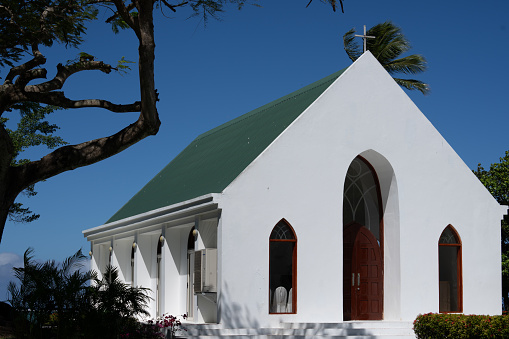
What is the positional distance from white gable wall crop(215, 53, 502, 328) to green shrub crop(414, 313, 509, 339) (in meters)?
1.67

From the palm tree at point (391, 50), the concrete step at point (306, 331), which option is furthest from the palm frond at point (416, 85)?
the concrete step at point (306, 331)

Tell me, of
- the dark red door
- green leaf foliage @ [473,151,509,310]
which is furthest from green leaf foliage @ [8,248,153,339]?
green leaf foliage @ [473,151,509,310]

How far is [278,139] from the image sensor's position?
18500 mm

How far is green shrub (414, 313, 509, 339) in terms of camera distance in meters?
17.1

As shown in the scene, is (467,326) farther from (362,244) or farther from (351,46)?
(351,46)

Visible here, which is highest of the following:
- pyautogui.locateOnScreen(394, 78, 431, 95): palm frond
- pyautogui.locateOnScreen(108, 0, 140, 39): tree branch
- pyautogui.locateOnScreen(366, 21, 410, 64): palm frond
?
pyautogui.locateOnScreen(366, 21, 410, 64): palm frond

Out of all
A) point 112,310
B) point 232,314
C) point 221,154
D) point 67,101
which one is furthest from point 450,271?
point 67,101

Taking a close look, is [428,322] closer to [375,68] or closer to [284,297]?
[284,297]

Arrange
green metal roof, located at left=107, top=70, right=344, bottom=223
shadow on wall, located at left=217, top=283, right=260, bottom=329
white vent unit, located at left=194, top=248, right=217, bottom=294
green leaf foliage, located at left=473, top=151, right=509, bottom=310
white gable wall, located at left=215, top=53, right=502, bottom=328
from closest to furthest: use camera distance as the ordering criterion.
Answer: shadow on wall, located at left=217, top=283, right=260, bottom=329 < white gable wall, located at left=215, top=53, right=502, bottom=328 < white vent unit, located at left=194, top=248, right=217, bottom=294 < green metal roof, located at left=107, top=70, right=344, bottom=223 < green leaf foliage, located at left=473, top=151, right=509, bottom=310

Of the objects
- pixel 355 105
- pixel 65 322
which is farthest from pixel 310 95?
pixel 65 322

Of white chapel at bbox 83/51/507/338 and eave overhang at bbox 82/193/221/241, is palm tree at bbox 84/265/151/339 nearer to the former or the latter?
white chapel at bbox 83/51/507/338

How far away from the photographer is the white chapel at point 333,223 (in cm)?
1794

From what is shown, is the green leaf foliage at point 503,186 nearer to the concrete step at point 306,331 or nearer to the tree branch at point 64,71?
the concrete step at point 306,331

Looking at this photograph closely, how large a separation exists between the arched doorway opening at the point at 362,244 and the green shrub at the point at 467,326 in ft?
8.22
